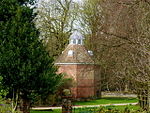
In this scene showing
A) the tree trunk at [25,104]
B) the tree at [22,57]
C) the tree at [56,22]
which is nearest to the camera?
the tree at [22,57]

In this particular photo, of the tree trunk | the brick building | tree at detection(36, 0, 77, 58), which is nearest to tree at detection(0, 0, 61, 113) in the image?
the tree trunk

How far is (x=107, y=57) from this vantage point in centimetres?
1537

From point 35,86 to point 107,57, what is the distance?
14.2ft

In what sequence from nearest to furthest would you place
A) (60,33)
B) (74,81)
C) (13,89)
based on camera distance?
(13,89), (74,81), (60,33)


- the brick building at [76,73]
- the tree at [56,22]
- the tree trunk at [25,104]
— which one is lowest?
the tree trunk at [25,104]

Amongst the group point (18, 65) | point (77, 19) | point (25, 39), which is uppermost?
point (77, 19)

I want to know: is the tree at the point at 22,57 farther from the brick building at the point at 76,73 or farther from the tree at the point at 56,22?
the tree at the point at 56,22

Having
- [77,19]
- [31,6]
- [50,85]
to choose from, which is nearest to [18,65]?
[50,85]

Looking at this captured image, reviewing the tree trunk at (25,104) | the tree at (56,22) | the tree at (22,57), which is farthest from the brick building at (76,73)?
the tree at (22,57)

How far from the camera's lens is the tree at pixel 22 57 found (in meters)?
16.1

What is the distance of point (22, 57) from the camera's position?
16.5m

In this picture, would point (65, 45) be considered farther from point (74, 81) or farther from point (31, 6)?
point (31, 6)

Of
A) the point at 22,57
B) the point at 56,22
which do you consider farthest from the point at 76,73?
the point at 22,57

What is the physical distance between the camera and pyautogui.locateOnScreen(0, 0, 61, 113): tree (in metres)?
16.1
